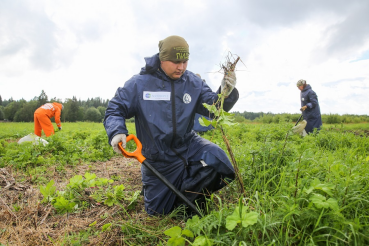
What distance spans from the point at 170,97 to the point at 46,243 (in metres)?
1.88

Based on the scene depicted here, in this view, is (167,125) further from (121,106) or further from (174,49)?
(174,49)

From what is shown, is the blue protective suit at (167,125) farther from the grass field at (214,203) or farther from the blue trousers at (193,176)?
the grass field at (214,203)

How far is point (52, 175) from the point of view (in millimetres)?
4043

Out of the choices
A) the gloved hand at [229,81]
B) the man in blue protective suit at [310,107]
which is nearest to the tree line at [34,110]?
the man in blue protective suit at [310,107]

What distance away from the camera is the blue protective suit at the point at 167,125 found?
2.51 metres

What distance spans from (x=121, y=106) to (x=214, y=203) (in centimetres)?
148

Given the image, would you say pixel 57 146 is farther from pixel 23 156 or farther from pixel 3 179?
pixel 3 179

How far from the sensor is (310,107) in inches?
297

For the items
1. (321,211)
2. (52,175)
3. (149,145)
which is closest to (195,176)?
(149,145)

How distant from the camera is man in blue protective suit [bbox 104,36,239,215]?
97.0 inches

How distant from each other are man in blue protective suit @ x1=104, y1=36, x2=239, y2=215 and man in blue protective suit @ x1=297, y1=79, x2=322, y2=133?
6.13 meters

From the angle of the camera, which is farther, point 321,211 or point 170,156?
point 170,156

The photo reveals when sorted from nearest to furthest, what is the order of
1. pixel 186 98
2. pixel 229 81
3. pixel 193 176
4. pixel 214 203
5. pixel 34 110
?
pixel 229 81, pixel 214 203, pixel 193 176, pixel 186 98, pixel 34 110

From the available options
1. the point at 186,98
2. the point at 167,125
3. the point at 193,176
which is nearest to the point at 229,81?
the point at 186,98
